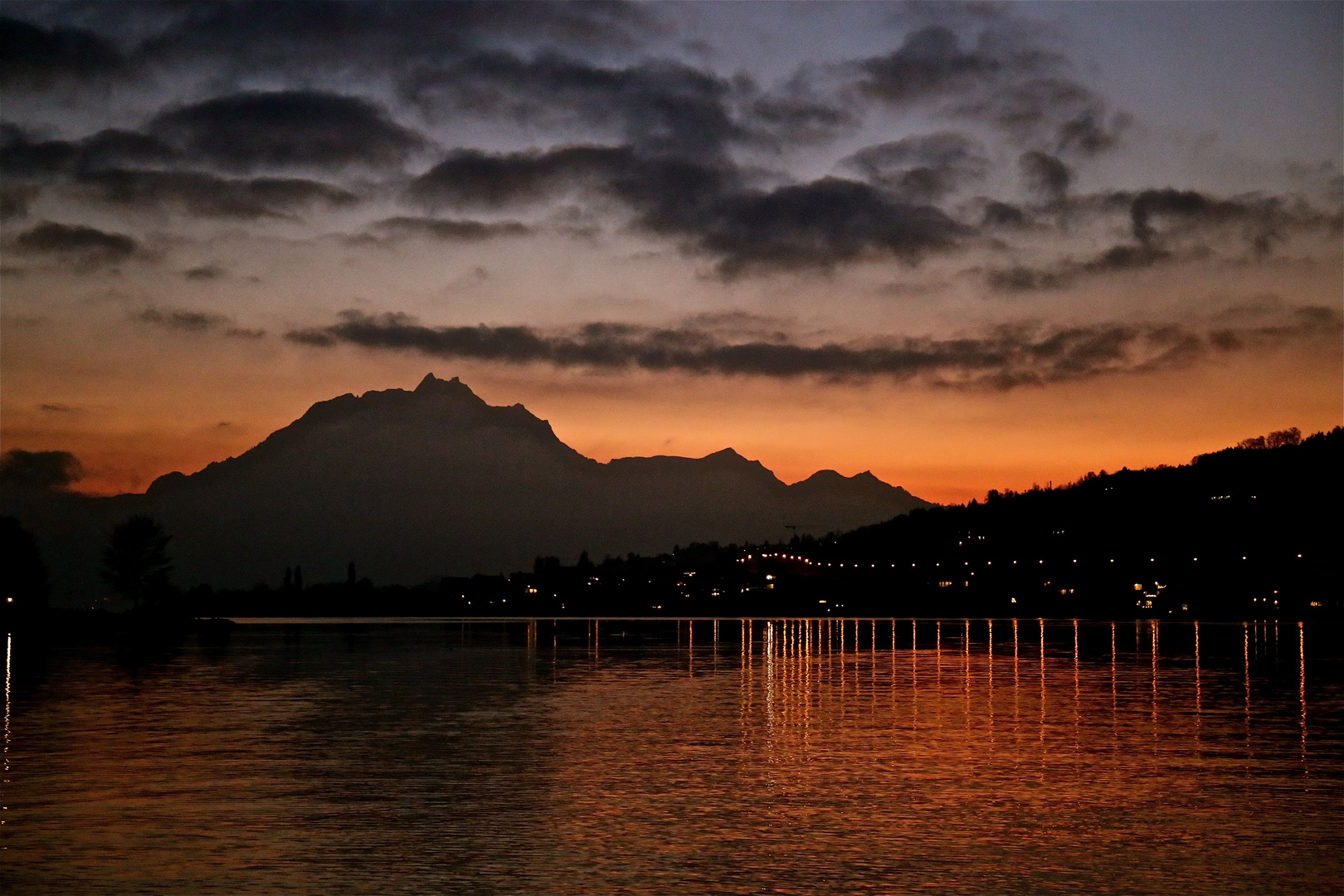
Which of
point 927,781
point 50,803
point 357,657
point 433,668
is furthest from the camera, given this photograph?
point 357,657

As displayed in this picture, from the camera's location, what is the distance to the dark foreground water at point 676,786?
69.0 ft

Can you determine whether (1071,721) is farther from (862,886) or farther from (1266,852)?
(862,886)

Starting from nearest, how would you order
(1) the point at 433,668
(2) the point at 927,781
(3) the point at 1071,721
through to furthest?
(2) the point at 927,781 → (3) the point at 1071,721 → (1) the point at 433,668

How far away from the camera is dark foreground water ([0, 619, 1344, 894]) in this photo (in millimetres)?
21031

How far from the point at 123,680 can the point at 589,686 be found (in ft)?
76.8

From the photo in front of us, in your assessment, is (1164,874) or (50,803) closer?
(1164,874)

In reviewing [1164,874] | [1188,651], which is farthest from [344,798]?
[1188,651]

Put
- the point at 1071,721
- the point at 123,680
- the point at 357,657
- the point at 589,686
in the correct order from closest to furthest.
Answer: the point at 1071,721 < the point at 589,686 < the point at 123,680 < the point at 357,657

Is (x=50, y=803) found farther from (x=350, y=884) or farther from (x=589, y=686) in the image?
(x=589, y=686)

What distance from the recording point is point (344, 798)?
1096 inches

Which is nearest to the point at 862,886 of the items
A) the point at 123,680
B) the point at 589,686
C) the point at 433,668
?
the point at 589,686

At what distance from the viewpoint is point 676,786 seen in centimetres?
2922

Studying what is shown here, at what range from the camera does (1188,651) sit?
97750mm

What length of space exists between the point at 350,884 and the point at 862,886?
7.40 m
